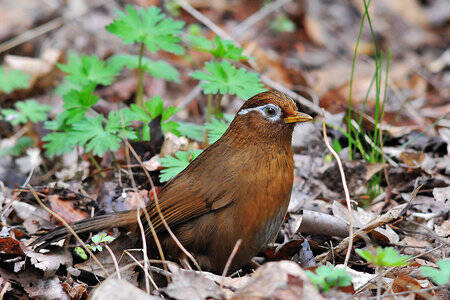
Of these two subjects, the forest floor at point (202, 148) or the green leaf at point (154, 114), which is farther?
the green leaf at point (154, 114)

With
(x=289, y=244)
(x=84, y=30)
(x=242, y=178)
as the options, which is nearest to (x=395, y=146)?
(x=289, y=244)

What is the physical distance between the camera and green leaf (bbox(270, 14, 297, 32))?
8.97m

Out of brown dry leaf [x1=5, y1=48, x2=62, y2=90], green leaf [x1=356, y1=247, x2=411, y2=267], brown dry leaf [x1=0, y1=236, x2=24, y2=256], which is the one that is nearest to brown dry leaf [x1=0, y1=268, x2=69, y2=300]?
brown dry leaf [x1=0, y1=236, x2=24, y2=256]

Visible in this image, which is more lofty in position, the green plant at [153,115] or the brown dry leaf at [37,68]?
the green plant at [153,115]

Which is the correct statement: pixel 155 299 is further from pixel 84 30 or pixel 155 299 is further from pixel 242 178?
pixel 84 30

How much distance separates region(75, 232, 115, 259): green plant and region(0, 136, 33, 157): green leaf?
2386 mm

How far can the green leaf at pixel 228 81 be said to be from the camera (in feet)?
14.4

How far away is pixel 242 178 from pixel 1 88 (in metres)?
4.01

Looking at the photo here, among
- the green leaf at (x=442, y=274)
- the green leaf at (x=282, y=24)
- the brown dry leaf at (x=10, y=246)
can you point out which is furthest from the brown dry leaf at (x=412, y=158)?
the green leaf at (x=282, y=24)

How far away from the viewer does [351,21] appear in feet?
32.2

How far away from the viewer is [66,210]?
4.52m

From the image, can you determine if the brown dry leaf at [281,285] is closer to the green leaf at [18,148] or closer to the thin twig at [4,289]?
the thin twig at [4,289]

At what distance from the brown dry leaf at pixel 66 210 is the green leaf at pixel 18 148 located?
5.26 ft

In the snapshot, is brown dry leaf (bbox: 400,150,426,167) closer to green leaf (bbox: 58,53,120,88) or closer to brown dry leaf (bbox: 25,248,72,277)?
green leaf (bbox: 58,53,120,88)
